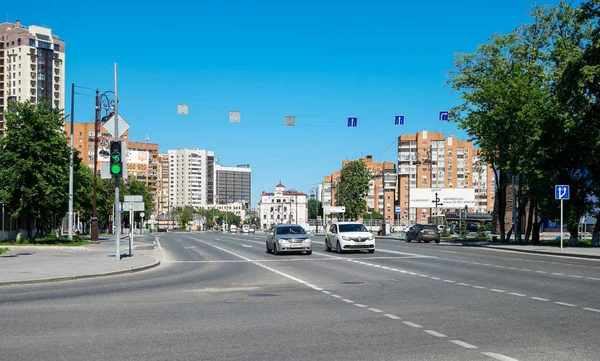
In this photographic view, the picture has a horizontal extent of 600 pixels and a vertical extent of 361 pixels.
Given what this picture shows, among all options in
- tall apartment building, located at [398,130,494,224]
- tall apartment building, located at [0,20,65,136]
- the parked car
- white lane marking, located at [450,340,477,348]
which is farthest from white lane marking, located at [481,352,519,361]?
tall apartment building, located at [0,20,65,136]

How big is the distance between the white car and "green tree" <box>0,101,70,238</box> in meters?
17.0

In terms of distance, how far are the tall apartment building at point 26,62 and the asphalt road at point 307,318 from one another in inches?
6190

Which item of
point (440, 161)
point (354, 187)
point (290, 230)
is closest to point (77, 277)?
point (290, 230)

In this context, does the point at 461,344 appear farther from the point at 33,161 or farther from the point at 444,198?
the point at 444,198

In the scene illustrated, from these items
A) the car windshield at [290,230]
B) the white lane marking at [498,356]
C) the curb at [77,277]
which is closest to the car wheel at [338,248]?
the car windshield at [290,230]

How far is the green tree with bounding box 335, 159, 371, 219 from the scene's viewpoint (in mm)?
112375

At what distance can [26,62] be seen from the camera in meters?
162

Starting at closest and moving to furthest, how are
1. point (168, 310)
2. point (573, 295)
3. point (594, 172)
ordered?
point (168, 310) → point (573, 295) → point (594, 172)

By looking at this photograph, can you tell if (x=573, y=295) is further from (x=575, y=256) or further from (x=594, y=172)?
(x=594, y=172)

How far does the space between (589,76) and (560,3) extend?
1778cm

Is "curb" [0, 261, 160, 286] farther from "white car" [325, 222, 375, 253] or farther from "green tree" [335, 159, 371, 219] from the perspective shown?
"green tree" [335, 159, 371, 219]

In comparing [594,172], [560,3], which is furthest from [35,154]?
[560,3]

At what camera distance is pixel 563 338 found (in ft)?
30.1

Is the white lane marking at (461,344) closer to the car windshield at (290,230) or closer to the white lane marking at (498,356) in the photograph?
the white lane marking at (498,356)
